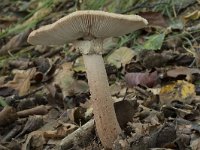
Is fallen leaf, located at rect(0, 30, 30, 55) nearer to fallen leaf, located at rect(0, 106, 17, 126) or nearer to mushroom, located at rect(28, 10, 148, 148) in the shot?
fallen leaf, located at rect(0, 106, 17, 126)

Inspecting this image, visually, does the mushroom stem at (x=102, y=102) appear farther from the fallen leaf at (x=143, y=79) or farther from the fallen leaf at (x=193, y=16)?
the fallen leaf at (x=193, y=16)

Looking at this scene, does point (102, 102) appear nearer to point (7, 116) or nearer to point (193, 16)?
point (7, 116)

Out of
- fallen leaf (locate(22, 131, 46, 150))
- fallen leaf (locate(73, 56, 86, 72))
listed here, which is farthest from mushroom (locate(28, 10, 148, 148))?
fallen leaf (locate(73, 56, 86, 72))

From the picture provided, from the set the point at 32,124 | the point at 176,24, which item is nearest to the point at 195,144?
the point at 32,124

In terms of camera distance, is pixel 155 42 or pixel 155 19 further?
pixel 155 19

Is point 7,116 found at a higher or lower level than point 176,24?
lower

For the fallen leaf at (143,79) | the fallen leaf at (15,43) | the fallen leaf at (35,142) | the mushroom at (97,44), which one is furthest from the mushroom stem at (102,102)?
the fallen leaf at (15,43)
